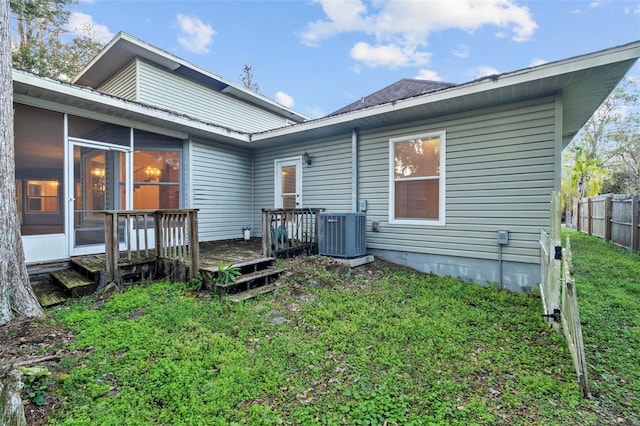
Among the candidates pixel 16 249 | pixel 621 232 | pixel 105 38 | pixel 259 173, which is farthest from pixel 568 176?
pixel 105 38

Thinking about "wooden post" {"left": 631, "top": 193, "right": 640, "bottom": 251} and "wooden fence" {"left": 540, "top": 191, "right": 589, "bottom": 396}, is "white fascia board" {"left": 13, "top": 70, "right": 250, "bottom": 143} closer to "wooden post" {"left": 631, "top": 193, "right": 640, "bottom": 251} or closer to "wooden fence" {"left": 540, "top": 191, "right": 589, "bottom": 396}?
"wooden fence" {"left": 540, "top": 191, "right": 589, "bottom": 396}

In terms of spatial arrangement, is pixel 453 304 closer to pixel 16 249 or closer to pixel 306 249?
pixel 306 249

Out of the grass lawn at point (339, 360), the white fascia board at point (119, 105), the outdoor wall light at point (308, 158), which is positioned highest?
the white fascia board at point (119, 105)

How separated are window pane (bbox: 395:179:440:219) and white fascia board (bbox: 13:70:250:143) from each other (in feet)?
13.6

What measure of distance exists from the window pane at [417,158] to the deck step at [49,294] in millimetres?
5588

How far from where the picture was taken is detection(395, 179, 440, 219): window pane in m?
5.49

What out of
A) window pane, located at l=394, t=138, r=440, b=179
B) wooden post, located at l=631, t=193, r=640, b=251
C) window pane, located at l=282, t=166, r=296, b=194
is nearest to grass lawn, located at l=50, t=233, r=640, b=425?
window pane, located at l=394, t=138, r=440, b=179

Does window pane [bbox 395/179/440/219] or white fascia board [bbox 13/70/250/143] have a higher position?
white fascia board [bbox 13/70/250/143]

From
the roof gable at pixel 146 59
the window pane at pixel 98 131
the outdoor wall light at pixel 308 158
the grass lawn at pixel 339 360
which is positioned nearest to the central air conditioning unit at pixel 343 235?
the grass lawn at pixel 339 360

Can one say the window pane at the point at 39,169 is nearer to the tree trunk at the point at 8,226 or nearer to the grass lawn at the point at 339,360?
the tree trunk at the point at 8,226

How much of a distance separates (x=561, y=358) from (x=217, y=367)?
3.04 m

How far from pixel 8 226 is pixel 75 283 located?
47.4 inches

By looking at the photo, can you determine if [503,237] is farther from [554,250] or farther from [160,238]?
[160,238]

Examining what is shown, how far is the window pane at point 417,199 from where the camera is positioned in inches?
216
